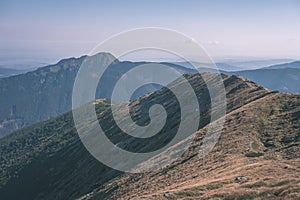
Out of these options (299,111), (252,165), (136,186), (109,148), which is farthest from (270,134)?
(109,148)

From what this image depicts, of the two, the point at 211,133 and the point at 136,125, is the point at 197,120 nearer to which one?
the point at 211,133

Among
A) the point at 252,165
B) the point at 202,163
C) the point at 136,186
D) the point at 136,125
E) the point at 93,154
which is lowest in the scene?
the point at 93,154

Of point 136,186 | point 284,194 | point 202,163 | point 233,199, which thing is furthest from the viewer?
point 136,186

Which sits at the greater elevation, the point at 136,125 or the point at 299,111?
the point at 299,111

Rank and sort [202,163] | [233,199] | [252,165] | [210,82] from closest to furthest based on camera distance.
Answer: [233,199] < [252,165] < [202,163] < [210,82]

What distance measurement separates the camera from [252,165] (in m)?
50.3

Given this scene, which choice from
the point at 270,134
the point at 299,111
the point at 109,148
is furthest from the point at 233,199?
the point at 109,148

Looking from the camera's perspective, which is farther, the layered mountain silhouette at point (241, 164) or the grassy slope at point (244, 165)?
the layered mountain silhouette at point (241, 164)

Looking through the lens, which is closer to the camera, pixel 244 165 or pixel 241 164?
pixel 244 165

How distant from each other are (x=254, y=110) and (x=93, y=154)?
107m

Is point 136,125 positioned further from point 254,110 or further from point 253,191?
point 253,191

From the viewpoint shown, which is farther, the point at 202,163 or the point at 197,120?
the point at 197,120

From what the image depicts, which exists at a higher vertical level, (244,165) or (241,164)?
(244,165)

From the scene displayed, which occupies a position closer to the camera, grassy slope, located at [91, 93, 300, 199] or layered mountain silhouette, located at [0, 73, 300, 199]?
grassy slope, located at [91, 93, 300, 199]
